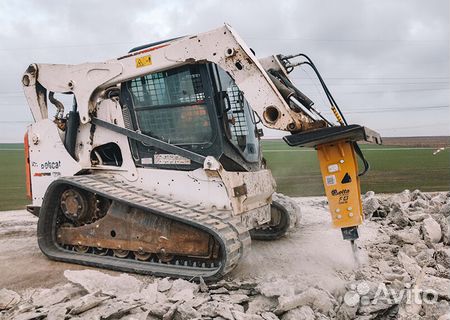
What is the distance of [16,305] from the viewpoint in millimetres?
4773

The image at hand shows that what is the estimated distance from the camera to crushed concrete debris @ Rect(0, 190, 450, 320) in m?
4.16

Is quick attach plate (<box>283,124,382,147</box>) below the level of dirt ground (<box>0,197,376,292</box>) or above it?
above

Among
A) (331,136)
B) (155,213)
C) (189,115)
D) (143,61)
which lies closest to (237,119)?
(189,115)

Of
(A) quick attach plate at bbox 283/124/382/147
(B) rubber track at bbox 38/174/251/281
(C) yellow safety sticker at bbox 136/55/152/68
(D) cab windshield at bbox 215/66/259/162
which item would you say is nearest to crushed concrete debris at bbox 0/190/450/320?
(B) rubber track at bbox 38/174/251/281

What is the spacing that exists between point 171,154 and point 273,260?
2.00 metres

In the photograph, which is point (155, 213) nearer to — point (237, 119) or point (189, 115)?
point (189, 115)

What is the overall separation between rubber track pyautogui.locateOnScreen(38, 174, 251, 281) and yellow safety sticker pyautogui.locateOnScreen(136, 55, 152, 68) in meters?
1.64

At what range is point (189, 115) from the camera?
611cm

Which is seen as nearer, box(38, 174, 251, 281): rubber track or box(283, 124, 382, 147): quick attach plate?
box(283, 124, 382, 147): quick attach plate

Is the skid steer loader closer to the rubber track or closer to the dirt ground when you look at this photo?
the rubber track

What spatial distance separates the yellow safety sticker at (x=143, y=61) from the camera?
243 inches

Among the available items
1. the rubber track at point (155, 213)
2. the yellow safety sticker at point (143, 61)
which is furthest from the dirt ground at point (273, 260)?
the yellow safety sticker at point (143, 61)

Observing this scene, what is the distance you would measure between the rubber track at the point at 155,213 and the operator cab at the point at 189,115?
0.56 metres

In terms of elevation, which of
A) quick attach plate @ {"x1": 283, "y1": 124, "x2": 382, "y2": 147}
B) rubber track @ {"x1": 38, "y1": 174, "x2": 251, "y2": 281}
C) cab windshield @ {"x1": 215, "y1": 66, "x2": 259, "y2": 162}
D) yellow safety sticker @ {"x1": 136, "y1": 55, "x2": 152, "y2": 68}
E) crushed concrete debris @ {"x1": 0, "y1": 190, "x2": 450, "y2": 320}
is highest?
yellow safety sticker @ {"x1": 136, "y1": 55, "x2": 152, "y2": 68}
